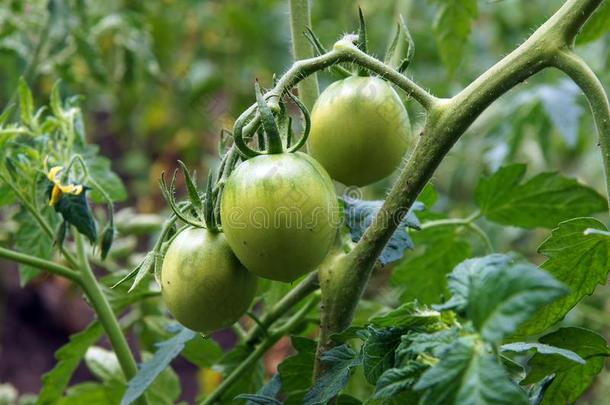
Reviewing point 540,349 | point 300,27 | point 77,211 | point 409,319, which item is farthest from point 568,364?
point 77,211

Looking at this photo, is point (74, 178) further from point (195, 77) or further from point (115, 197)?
→ point (195, 77)

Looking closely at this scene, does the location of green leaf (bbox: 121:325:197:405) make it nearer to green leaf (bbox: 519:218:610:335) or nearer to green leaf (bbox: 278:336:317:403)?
green leaf (bbox: 278:336:317:403)

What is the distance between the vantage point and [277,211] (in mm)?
625

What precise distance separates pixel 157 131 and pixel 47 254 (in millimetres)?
1676

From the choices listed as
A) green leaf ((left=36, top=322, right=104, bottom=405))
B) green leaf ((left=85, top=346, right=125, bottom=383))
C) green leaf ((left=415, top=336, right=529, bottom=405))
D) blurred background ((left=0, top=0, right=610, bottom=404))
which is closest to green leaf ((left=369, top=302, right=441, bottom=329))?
green leaf ((left=415, top=336, right=529, bottom=405))

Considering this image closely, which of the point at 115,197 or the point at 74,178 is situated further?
the point at 115,197

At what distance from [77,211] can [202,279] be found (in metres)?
0.24

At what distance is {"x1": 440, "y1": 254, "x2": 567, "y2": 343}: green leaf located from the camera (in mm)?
474

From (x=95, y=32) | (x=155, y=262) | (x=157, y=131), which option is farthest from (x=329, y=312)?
(x=157, y=131)

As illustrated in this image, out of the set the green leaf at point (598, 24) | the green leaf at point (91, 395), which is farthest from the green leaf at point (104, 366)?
the green leaf at point (598, 24)

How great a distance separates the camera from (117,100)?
7.57 feet

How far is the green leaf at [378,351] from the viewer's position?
2.07 feet

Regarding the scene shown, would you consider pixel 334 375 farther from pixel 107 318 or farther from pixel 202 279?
pixel 107 318

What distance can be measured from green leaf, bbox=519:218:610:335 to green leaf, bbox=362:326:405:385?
0.17 meters
